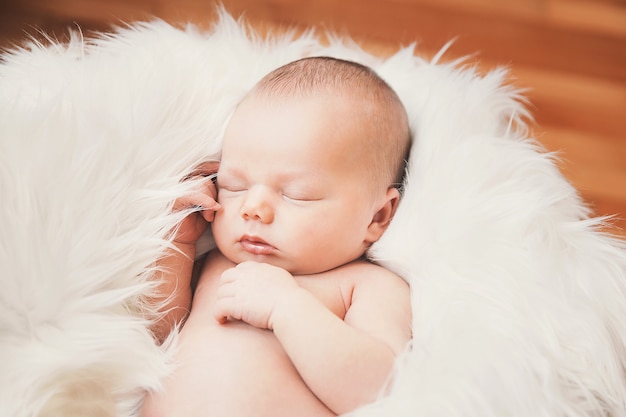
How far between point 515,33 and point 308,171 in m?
1.36

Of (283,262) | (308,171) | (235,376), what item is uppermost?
(308,171)

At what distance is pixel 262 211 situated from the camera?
2.86ft

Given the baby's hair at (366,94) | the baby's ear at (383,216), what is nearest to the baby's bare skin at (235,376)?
the baby's ear at (383,216)

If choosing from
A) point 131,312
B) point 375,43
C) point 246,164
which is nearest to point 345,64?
point 246,164

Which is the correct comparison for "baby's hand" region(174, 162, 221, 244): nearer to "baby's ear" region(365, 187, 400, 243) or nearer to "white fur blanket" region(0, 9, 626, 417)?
"white fur blanket" region(0, 9, 626, 417)

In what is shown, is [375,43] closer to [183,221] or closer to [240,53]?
[240,53]

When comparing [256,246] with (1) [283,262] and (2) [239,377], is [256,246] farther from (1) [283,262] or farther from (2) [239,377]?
(2) [239,377]

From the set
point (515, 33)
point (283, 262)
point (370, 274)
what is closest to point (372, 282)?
point (370, 274)

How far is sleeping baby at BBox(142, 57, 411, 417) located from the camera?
796mm

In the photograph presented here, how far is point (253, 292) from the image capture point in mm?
847

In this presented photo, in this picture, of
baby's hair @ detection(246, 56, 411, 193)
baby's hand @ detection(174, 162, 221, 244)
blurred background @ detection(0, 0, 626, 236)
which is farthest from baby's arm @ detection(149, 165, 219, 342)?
blurred background @ detection(0, 0, 626, 236)

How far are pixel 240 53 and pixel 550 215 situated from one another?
0.59 m

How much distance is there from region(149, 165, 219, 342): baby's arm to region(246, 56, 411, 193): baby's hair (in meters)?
0.18

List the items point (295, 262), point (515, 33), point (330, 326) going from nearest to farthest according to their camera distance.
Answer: point (330, 326) → point (295, 262) → point (515, 33)
